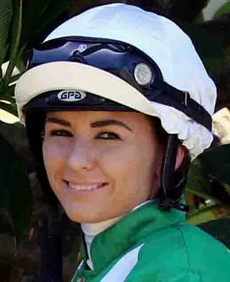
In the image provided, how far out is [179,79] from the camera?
1839 millimetres

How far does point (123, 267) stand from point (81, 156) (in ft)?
0.58

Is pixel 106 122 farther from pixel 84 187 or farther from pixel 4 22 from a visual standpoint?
pixel 4 22

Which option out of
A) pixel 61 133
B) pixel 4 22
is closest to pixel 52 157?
pixel 61 133

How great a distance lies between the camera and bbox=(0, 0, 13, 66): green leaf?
104 inches

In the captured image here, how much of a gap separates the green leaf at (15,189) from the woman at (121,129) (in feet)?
2.80

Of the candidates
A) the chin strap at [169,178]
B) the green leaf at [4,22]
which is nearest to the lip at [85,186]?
the chin strap at [169,178]

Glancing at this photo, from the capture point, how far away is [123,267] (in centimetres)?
175

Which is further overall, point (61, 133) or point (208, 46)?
point (208, 46)

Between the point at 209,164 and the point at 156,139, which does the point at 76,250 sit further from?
the point at 156,139

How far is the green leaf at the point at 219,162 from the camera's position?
8.97ft

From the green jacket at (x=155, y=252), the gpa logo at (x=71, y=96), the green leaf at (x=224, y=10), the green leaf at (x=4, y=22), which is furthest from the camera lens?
the green leaf at (x=224, y=10)

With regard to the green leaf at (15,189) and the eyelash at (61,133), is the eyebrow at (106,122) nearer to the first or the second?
the eyelash at (61,133)

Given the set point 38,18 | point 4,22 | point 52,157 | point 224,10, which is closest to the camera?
point 52,157

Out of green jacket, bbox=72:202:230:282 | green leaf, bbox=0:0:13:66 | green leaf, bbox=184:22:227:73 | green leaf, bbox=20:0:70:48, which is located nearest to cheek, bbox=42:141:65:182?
green jacket, bbox=72:202:230:282
